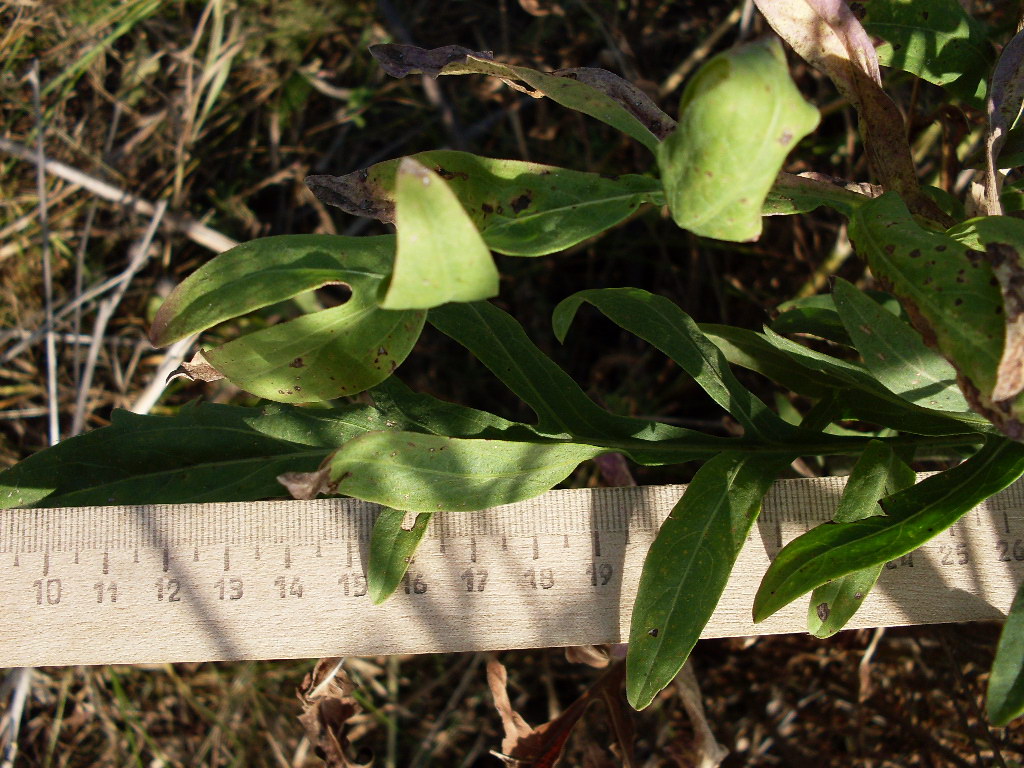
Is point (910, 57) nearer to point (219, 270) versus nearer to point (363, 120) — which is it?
point (219, 270)

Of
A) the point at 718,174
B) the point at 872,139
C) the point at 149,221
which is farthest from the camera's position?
the point at 149,221

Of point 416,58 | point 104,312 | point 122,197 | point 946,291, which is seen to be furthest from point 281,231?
point 946,291

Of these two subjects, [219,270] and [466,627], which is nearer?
[219,270]

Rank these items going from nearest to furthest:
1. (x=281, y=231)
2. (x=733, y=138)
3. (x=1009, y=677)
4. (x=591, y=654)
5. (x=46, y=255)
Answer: (x=733, y=138), (x=1009, y=677), (x=591, y=654), (x=46, y=255), (x=281, y=231)

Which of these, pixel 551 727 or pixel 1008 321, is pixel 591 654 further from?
pixel 1008 321

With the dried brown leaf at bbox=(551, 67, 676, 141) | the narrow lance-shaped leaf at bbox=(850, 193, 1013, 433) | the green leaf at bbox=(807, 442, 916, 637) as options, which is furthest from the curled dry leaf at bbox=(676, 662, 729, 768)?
the dried brown leaf at bbox=(551, 67, 676, 141)


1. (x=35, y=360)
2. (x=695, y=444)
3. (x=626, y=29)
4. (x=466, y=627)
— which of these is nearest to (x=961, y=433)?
A: (x=695, y=444)
